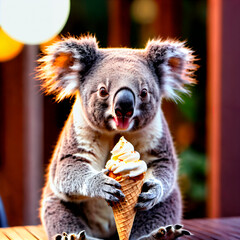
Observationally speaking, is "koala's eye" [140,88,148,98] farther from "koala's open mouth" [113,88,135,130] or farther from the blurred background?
the blurred background

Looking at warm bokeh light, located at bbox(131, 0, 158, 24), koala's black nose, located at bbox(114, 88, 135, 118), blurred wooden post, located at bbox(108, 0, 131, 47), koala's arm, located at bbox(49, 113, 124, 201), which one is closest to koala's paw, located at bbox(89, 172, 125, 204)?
koala's arm, located at bbox(49, 113, 124, 201)

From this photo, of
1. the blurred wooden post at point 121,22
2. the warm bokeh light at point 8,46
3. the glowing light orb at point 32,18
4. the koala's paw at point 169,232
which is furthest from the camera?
the blurred wooden post at point 121,22

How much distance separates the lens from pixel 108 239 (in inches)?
66.5

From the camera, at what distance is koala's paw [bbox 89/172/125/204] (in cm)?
131

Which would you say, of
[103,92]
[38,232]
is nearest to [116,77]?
[103,92]

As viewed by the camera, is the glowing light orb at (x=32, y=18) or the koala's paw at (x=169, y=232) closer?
the koala's paw at (x=169, y=232)

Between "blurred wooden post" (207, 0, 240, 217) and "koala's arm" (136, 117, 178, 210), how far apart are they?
1.51 m

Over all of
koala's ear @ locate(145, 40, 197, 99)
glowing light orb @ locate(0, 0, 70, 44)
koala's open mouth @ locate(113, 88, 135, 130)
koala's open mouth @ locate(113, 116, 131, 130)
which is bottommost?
koala's open mouth @ locate(113, 116, 131, 130)

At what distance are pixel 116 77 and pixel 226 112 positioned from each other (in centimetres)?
188

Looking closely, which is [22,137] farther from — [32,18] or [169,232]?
[169,232]

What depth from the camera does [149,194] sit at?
53.5 inches

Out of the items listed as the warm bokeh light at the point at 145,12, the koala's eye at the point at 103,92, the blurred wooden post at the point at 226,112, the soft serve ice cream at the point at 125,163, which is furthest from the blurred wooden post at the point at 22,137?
the soft serve ice cream at the point at 125,163

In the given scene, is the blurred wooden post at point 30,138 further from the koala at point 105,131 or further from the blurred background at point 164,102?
the koala at point 105,131

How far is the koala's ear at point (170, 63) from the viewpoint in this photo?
1.55 metres
